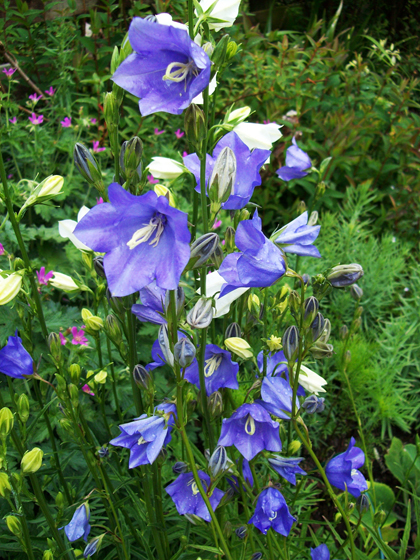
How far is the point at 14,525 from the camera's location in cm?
112

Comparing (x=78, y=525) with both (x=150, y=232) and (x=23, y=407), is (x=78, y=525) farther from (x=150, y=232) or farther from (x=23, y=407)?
(x=150, y=232)

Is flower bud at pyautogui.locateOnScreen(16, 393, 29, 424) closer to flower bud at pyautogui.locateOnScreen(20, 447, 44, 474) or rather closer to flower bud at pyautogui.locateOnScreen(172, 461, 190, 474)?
flower bud at pyautogui.locateOnScreen(20, 447, 44, 474)

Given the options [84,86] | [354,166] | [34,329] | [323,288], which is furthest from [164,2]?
[323,288]

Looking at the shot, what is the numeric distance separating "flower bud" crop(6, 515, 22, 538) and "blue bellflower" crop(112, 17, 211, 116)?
0.97m

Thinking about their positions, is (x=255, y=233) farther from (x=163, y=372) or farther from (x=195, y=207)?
(x=163, y=372)

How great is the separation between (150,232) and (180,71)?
0.98 feet

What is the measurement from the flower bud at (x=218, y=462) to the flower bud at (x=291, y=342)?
262 mm

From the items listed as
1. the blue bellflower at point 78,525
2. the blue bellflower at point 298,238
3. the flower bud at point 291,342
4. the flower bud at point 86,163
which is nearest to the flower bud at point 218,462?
the flower bud at point 291,342

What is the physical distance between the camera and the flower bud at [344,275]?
103 cm

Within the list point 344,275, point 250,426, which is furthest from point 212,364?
point 344,275

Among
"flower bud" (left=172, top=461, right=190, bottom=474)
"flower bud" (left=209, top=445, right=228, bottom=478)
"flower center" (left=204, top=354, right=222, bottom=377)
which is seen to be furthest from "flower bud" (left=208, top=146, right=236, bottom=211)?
"flower bud" (left=172, top=461, right=190, bottom=474)

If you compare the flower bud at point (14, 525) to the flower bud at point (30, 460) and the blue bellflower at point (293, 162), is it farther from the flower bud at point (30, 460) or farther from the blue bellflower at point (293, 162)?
the blue bellflower at point (293, 162)

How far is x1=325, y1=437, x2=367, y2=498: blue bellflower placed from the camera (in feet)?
4.14

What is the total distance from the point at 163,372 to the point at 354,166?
267cm
